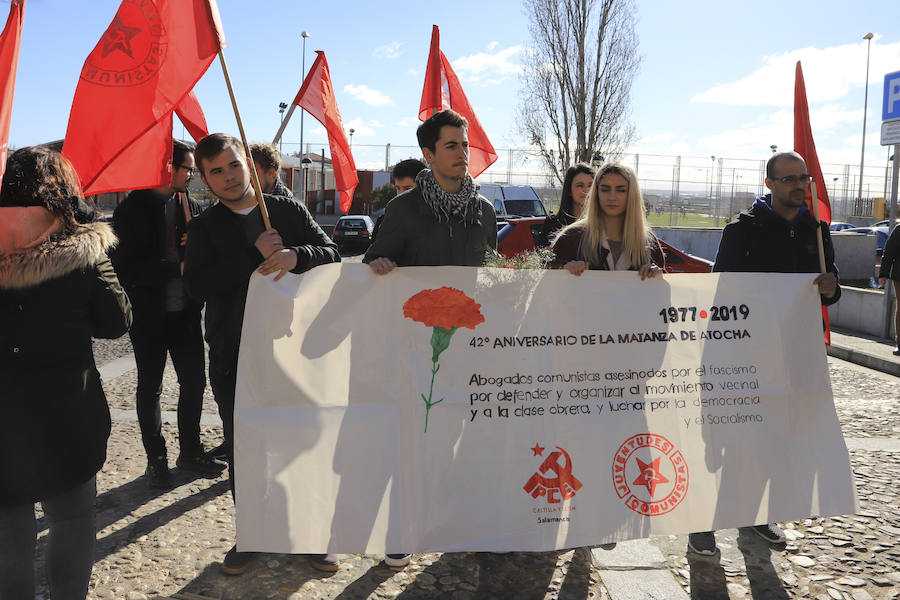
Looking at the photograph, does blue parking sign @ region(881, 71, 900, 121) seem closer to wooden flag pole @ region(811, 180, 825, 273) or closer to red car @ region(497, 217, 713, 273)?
red car @ region(497, 217, 713, 273)

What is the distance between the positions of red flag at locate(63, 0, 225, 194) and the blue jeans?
4.26ft

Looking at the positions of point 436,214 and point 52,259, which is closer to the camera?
point 52,259

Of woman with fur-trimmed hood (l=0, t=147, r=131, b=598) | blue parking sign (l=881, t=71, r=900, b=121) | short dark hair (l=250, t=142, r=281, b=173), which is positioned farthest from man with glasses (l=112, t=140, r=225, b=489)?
blue parking sign (l=881, t=71, r=900, b=121)

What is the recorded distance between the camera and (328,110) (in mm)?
6699

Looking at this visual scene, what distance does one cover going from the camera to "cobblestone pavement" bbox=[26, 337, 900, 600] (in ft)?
10.2

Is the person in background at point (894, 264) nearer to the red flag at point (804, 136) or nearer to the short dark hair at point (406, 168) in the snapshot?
the red flag at point (804, 136)

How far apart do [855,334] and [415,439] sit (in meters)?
9.98

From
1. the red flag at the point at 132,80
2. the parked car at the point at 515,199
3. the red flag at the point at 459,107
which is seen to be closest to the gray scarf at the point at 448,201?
the red flag at the point at 132,80

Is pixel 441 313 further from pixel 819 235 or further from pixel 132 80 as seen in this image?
pixel 819 235

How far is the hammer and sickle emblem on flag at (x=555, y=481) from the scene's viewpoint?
2953mm

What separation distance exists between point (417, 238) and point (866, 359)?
7.70 metres

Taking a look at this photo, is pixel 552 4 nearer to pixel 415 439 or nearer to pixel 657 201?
pixel 657 201

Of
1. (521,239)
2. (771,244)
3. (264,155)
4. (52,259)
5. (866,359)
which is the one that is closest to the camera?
(52,259)

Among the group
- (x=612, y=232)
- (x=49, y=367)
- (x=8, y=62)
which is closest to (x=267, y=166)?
(x=8, y=62)
